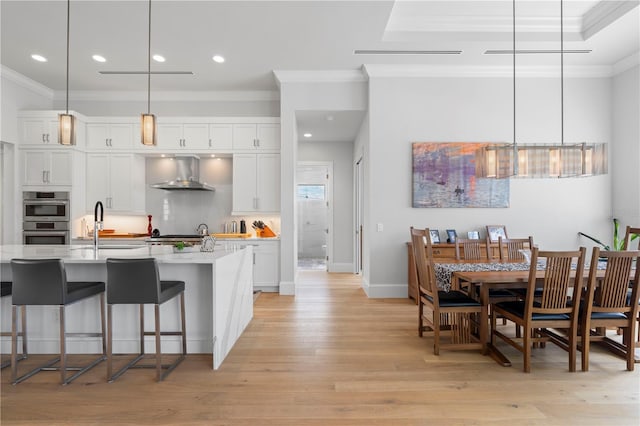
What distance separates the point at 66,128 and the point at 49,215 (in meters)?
3.09

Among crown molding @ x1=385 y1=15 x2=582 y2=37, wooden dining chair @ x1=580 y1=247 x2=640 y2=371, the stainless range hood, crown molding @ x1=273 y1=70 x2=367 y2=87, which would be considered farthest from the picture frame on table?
the stainless range hood

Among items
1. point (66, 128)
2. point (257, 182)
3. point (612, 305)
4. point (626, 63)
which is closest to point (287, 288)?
point (257, 182)

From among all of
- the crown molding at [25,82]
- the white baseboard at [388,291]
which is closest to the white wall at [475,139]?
the white baseboard at [388,291]

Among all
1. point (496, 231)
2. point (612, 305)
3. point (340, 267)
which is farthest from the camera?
point (340, 267)

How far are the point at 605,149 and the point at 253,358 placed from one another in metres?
3.58

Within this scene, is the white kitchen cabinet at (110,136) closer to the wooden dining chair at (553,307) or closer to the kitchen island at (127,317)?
the kitchen island at (127,317)

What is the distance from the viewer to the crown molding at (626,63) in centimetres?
480

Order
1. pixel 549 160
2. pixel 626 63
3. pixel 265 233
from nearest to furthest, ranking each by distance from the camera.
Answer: pixel 549 160
pixel 626 63
pixel 265 233

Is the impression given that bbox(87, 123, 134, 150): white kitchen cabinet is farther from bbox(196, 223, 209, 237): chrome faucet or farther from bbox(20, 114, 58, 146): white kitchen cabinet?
bbox(196, 223, 209, 237): chrome faucet

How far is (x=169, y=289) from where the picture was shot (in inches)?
105

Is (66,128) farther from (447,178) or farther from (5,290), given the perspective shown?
(447,178)

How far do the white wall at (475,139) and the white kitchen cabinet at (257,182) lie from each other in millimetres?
1579

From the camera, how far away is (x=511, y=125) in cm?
523

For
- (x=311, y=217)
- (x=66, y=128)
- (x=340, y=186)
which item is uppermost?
(x=66, y=128)
